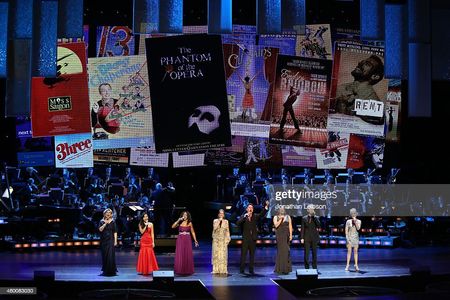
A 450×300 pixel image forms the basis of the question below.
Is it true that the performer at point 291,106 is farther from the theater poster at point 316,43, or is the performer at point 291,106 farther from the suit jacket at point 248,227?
the suit jacket at point 248,227

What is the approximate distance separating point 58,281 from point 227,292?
9.93 feet

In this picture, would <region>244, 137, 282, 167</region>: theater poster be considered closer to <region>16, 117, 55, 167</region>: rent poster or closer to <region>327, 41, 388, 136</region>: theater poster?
<region>327, 41, 388, 136</region>: theater poster

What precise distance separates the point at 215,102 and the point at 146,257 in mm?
5054

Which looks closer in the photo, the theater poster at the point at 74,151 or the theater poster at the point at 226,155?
the theater poster at the point at 74,151

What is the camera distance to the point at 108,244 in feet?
49.9

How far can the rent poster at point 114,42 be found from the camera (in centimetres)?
1908

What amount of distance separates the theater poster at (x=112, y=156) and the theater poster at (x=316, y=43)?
5605mm

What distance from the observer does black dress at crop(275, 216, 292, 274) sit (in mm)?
15426

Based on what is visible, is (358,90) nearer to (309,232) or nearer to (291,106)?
(291,106)

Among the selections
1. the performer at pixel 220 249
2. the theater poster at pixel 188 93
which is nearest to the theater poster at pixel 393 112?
the theater poster at pixel 188 93

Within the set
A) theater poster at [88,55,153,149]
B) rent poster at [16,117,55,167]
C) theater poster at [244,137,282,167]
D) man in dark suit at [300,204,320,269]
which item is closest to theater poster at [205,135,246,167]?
theater poster at [244,137,282,167]

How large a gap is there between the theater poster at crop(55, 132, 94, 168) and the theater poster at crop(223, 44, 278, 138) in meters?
3.99

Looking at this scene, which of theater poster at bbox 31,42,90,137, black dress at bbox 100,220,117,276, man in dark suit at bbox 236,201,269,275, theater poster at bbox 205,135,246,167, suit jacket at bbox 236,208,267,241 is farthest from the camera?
theater poster at bbox 205,135,246,167

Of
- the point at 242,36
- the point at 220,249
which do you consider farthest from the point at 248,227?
the point at 242,36
